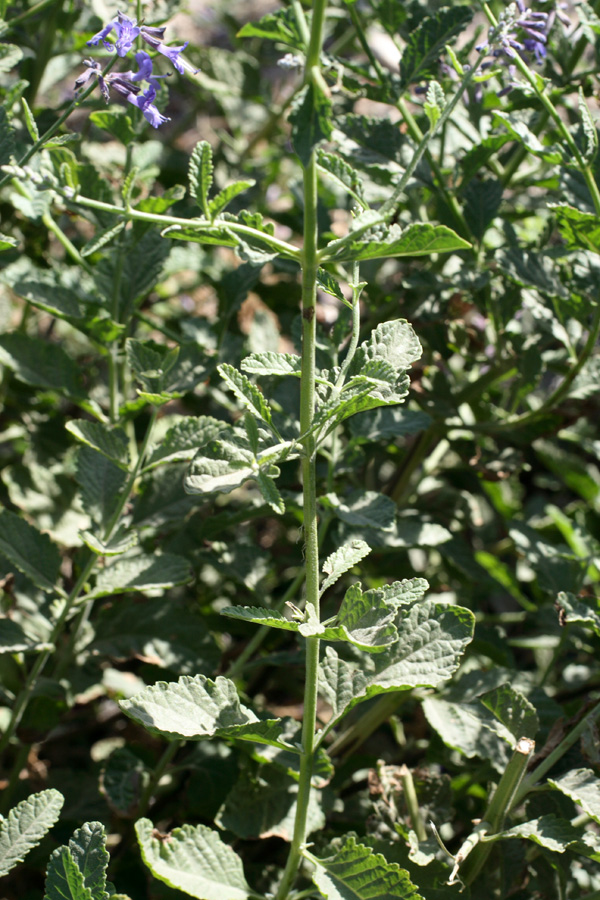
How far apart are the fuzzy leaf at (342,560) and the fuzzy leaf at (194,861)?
0.42 meters

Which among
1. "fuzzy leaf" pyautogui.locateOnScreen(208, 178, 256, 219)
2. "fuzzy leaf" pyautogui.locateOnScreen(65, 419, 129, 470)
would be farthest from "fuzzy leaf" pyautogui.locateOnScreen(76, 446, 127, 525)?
"fuzzy leaf" pyautogui.locateOnScreen(208, 178, 256, 219)

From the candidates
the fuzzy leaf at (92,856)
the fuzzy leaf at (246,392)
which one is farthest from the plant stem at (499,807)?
the fuzzy leaf at (246,392)

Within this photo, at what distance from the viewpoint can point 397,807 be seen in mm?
1265

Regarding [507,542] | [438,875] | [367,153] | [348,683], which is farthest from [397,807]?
[367,153]

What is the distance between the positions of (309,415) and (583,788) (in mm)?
609

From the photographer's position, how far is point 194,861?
1065mm

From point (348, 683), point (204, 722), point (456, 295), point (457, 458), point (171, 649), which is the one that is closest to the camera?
point (204, 722)

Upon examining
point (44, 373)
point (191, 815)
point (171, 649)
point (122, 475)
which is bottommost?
point (191, 815)

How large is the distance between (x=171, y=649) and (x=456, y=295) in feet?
2.80

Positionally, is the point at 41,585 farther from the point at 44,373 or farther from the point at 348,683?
the point at 348,683

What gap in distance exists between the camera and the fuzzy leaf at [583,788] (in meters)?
1.00

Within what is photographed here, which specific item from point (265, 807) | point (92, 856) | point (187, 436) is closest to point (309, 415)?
point (187, 436)

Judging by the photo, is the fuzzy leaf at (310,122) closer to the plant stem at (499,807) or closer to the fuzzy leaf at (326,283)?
the fuzzy leaf at (326,283)

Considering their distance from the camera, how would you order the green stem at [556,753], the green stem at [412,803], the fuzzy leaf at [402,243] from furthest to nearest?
1. the green stem at [412,803]
2. the green stem at [556,753]
3. the fuzzy leaf at [402,243]
